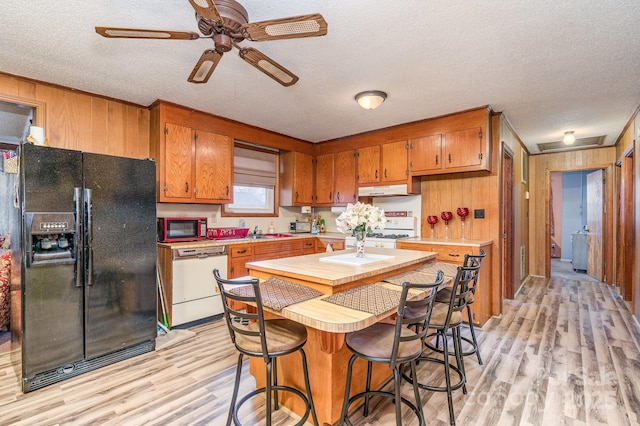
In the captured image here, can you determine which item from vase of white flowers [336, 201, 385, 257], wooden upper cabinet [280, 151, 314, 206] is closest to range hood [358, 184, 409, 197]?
wooden upper cabinet [280, 151, 314, 206]

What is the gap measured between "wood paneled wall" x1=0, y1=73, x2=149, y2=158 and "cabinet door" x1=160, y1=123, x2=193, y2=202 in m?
0.33

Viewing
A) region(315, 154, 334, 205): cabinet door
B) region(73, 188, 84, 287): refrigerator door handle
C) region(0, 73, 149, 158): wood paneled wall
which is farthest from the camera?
region(315, 154, 334, 205): cabinet door

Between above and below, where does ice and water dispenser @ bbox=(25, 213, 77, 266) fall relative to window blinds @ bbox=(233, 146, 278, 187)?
below

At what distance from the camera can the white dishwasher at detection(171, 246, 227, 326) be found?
10.5 ft

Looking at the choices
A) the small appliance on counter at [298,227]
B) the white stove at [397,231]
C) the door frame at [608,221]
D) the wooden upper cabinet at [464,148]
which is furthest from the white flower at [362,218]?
the door frame at [608,221]

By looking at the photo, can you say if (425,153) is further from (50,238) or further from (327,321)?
(50,238)

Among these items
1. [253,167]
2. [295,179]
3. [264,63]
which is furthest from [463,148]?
[253,167]

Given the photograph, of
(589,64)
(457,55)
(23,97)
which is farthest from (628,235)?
(23,97)

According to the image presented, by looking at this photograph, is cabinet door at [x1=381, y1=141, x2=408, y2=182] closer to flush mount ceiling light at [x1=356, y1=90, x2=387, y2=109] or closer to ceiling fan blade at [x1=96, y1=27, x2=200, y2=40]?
flush mount ceiling light at [x1=356, y1=90, x2=387, y2=109]

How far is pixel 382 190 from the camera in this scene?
4.39 m

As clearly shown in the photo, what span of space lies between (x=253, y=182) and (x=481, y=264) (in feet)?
10.5

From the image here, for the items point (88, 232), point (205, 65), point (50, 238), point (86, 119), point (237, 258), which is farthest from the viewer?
point (237, 258)

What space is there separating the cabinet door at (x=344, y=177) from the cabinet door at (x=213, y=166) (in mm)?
1706

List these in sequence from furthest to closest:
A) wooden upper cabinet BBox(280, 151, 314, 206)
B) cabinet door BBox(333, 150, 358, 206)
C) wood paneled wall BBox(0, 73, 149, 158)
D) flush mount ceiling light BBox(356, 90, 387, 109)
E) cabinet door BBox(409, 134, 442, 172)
→ wooden upper cabinet BBox(280, 151, 314, 206), cabinet door BBox(333, 150, 358, 206), cabinet door BBox(409, 134, 442, 172), flush mount ceiling light BBox(356, 90, 387, 109), wood paneled wall BBox(0, 73, 149, 158)
